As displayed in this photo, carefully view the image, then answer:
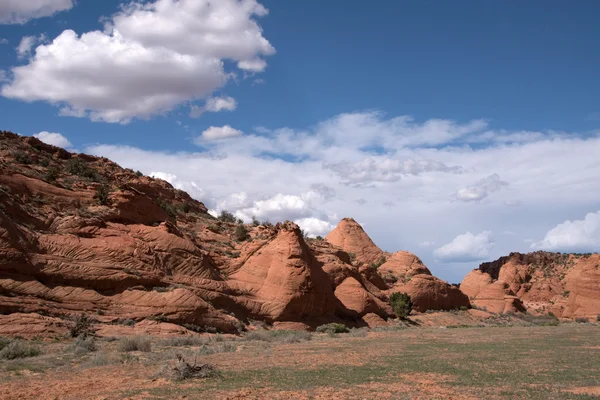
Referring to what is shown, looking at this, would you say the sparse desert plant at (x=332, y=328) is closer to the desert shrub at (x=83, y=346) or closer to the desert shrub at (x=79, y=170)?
the desert shrub at (x=83, y=346)

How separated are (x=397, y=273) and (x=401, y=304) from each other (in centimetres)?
1412

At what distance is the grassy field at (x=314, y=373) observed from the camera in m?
11.6

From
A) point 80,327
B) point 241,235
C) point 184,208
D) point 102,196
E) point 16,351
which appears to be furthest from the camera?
point 184,208

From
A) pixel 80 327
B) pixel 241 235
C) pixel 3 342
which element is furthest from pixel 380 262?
pixel 3 342

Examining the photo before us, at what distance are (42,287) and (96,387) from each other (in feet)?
47.0

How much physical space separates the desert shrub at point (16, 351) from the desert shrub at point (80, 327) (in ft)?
11.9

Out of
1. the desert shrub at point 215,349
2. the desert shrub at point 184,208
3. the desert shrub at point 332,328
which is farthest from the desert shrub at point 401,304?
the desert shrub at point 215,349

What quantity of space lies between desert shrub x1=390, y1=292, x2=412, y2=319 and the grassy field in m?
24.9

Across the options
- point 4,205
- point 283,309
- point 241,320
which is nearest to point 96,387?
point 4,205

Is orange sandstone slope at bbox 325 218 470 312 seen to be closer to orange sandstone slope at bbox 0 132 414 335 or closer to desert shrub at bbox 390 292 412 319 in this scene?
desert shrub at bbox 390 292 412 319

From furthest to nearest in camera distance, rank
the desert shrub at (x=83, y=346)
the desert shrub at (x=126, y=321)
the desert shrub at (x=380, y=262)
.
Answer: the desert shrub at (x=380, y=262), the desert shrub at (x=126, y=321), the desert shrub at (x=83, y=346)

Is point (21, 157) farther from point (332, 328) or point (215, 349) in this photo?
point (332, 328)

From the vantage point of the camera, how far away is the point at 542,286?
254 ft

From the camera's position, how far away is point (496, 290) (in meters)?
67.2
